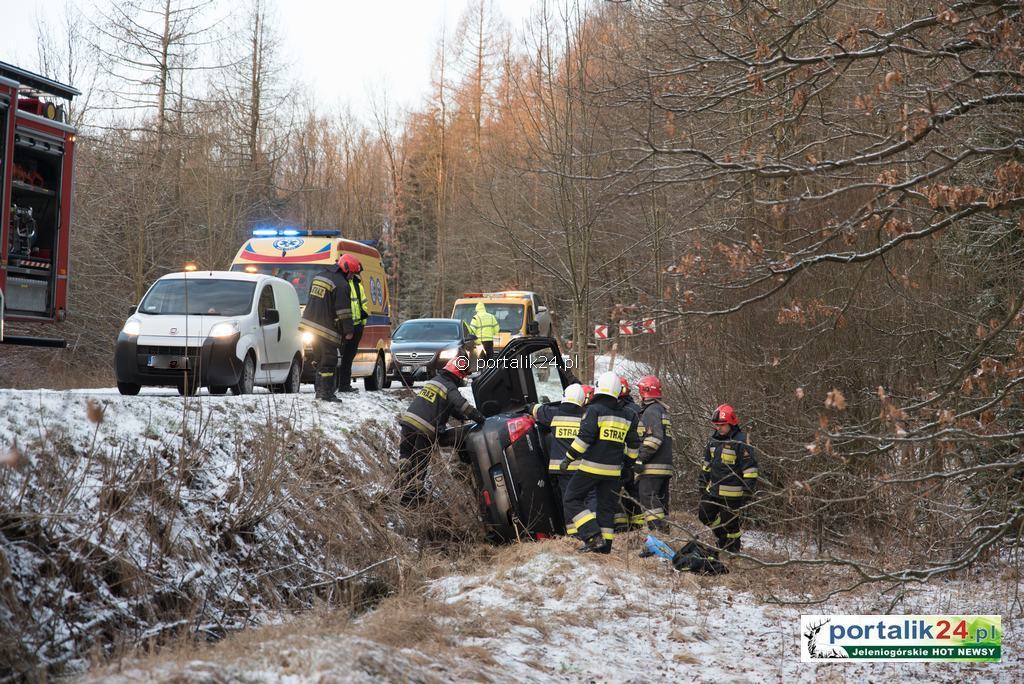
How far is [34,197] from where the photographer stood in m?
11.6

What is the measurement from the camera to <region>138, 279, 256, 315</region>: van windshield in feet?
38.5

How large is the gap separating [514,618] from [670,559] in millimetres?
2863

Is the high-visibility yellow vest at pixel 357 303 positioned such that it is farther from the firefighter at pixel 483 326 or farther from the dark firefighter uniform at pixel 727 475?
the firefighter at pixel 483 326

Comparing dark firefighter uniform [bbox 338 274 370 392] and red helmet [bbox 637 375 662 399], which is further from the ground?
dark firefighter uniform [bbox 338 274 370 392]

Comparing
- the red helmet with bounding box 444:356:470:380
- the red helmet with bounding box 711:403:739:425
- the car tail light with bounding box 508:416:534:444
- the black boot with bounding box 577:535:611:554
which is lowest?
the black boot with bounding box 577:535:611:554

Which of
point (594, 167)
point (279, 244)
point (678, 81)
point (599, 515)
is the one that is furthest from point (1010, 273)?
point (279, 244)

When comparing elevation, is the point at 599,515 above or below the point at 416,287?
below

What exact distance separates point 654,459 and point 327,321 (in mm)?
4225

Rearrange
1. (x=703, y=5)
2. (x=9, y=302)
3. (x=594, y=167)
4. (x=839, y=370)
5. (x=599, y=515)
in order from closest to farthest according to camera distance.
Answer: (x=703, y=5) < (x=599, y=515) < (x=9, y=302) < (x=839, y=370) < (x=594, y=167)

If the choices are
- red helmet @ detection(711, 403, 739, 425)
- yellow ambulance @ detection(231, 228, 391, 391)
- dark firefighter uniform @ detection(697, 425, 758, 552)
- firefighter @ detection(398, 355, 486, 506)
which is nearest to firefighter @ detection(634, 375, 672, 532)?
dark firefighter uniform @ detection(697, 425, 758, 552)

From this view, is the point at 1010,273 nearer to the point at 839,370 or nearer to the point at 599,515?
the point at 839,370

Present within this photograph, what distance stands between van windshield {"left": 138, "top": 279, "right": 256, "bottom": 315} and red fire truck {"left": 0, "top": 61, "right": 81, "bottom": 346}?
1141 mm

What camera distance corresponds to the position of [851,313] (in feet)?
38.4

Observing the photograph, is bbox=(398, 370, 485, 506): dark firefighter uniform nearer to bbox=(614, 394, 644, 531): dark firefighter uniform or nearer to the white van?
bbox=(614, 394, 644, 531): dark firefighter uniform
